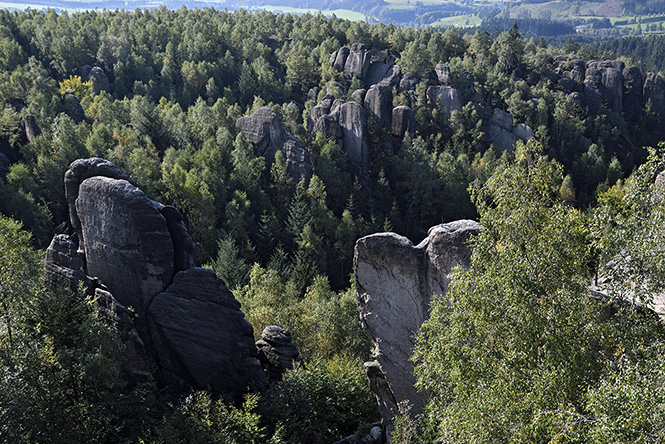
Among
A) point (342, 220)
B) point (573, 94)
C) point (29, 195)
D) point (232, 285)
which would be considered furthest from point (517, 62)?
point (29, 195)

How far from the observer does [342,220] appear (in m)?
74.3

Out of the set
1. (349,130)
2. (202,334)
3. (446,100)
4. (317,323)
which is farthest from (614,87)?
(202,334)

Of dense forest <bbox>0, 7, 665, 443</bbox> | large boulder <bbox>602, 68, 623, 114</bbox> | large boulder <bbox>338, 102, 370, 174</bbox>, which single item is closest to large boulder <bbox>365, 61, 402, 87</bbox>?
dense forest <bbox>0, 7, 665, 443</bbox>

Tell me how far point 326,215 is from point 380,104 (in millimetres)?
32090

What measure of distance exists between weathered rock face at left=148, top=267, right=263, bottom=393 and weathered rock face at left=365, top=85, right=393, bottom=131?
7190 centimetres

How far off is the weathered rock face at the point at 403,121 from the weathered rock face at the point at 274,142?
24760 mm

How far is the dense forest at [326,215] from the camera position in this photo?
536 inches

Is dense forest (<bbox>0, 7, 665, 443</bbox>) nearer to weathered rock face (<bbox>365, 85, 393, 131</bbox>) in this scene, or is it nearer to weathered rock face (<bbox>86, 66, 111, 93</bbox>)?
weathered rock face (<bbox>86, 66, 111, 93</bbox>)

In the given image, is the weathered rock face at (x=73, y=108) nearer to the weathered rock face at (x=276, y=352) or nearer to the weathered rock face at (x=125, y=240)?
the weathered rock face at (x=125, y=240)

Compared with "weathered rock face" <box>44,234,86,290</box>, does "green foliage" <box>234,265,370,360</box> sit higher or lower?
lower

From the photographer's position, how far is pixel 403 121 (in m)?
93.5

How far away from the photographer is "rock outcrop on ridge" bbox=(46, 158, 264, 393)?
25.7 m

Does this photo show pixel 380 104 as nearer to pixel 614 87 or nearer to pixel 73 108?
pixel 73 108

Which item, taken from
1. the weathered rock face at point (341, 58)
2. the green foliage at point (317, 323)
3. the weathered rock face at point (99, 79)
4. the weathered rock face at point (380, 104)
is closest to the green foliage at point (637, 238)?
the green foliage at point (317, 323)
